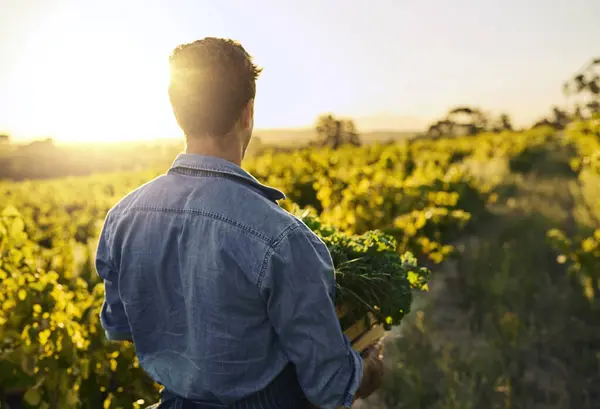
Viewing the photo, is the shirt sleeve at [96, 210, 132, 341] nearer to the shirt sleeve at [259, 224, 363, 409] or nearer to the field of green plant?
the shirt sleeve at [259, 224, 363, 409]

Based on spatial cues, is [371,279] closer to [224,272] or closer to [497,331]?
[224,272]

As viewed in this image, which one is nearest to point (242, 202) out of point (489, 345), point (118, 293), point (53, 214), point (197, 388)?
point (197, 388)

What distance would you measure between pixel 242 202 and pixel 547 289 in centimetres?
505

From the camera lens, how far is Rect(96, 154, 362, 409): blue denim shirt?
1408 millimetres

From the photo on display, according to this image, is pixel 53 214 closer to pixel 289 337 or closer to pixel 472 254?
pixel 472 254

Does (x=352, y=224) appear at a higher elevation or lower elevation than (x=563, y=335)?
higher

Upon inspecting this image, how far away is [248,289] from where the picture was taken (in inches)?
56.3

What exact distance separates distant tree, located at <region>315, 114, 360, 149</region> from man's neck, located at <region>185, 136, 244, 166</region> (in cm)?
3634

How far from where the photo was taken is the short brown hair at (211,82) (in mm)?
1469

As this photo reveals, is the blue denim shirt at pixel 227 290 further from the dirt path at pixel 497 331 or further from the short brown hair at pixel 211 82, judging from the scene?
the dirt path at pixel 497 331

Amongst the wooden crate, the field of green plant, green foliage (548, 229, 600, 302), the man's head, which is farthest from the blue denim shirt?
green foliage (548, 229, 600, 302)

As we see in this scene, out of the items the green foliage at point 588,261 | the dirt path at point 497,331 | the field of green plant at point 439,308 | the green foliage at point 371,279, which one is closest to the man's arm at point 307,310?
the green foliage at point 371,279

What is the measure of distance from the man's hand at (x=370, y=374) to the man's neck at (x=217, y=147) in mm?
821

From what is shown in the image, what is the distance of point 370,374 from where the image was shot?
1.83m
